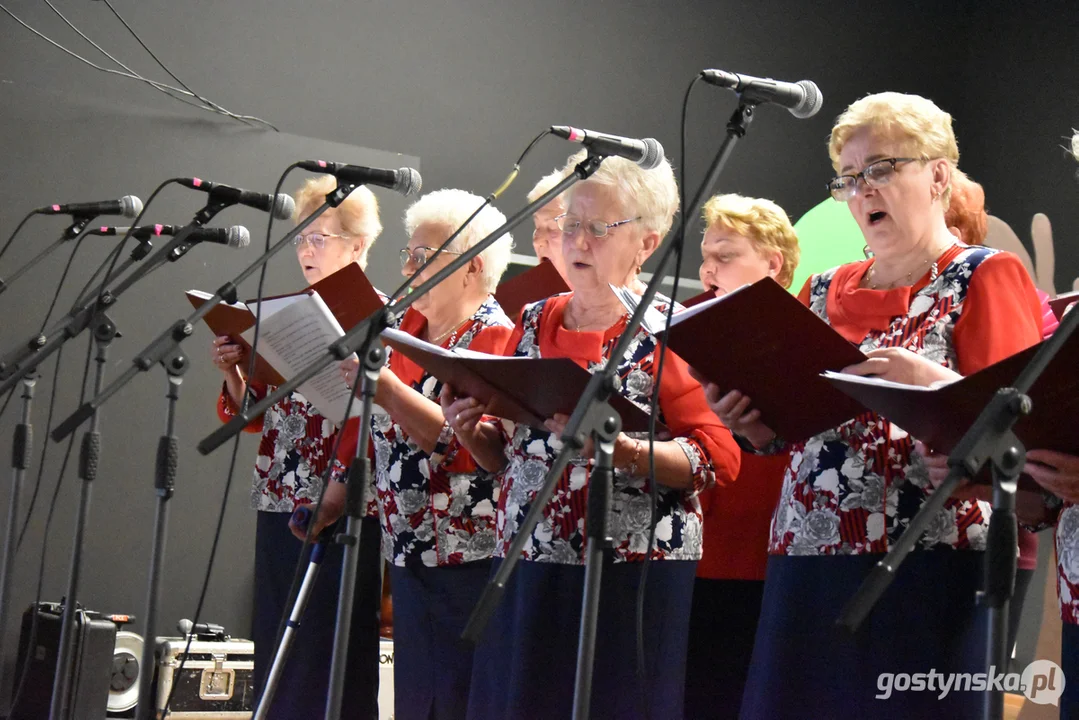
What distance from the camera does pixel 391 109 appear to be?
548 centimetres

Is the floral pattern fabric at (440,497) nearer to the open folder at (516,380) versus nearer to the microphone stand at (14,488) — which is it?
the open folder at (516,380)

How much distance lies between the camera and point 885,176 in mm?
1995

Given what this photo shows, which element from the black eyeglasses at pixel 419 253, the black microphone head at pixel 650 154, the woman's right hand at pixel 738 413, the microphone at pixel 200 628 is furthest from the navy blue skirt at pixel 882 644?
the microphone at pixel 200 628

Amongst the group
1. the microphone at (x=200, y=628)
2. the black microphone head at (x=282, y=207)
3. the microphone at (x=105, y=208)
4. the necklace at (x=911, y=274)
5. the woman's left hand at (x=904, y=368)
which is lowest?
the microphone at (x=200, y=628)

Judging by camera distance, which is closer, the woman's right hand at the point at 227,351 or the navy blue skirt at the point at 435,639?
the navy blue skirt at the point at 435,639

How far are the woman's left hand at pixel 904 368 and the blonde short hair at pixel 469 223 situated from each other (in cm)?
138

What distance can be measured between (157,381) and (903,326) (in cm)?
358

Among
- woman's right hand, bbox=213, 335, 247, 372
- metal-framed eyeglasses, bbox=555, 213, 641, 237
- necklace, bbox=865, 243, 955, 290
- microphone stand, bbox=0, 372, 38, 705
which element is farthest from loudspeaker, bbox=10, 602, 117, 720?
necklace, bbox=865, 243, 955, 290

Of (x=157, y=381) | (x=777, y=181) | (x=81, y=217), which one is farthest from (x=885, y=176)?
(x=777, y=181)

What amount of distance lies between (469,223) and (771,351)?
4.35 ft

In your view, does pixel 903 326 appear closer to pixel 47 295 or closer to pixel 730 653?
pixel 730 653

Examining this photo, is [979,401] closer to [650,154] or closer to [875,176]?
[875,176]

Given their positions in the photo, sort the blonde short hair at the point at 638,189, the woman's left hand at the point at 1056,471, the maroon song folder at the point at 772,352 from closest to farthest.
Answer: the woman's left hand at the point at 1056,471, the maroon song folder at the point at 772,352, the blonde short hair at the point at 638,189

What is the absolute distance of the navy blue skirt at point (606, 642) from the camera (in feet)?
6.78
